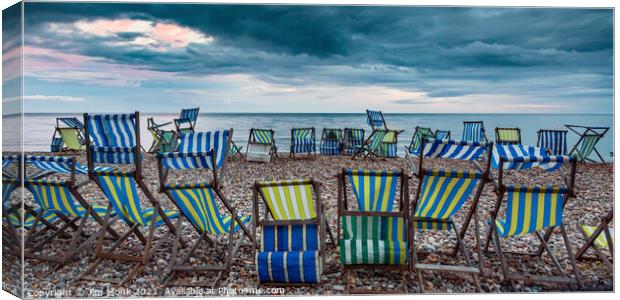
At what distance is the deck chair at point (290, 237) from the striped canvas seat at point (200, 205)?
1.08ft

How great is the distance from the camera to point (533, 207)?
273cm

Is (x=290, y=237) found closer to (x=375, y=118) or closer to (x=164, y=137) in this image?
(x=375, y=118)

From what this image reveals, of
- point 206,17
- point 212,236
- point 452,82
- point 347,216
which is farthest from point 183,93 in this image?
point 347,216

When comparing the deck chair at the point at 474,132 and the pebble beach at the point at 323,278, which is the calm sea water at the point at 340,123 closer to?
the deck chair at the point at 474,132

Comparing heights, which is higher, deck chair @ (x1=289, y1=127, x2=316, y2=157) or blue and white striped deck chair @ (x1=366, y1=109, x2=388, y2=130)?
blue and white striped deck chair @ (x1=366, y1=109, x2=388, y2=130)

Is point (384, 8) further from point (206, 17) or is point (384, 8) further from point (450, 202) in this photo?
point (206, 17)

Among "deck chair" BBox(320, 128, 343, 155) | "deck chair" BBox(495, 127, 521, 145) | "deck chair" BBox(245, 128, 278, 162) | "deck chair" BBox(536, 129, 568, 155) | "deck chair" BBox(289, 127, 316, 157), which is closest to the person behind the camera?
"deck chair" BBox(536, 129, 568, 155)

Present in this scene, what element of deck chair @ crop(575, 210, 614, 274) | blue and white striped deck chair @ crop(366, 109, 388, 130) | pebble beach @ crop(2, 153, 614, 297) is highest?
blue and white striped deck chair @ crop(366, 109, 388, 130)

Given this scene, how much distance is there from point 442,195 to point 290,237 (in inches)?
41.1

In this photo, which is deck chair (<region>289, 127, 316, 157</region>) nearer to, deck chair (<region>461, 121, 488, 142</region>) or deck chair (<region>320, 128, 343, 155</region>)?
deck chair (<region>320, 128, 343, 155</region>)

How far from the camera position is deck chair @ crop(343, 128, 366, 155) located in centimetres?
950

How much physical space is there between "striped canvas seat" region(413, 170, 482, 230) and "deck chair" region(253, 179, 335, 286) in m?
0.71

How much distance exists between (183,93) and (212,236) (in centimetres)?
1656

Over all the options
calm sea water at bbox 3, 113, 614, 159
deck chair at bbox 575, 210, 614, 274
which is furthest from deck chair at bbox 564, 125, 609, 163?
deck chair at bbox 575, 210, 614, 274
